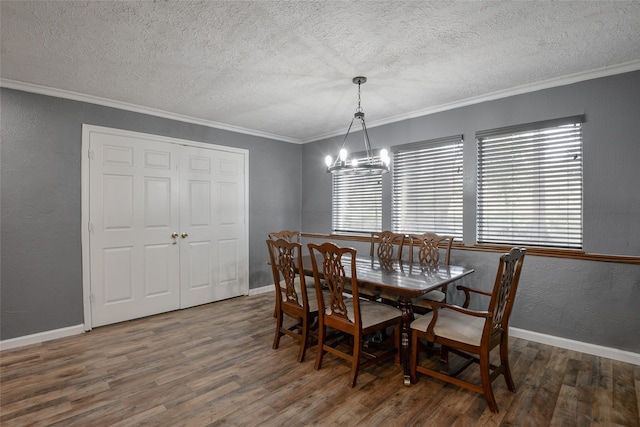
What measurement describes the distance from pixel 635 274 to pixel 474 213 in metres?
1.38

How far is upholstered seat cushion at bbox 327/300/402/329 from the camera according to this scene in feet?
7.94

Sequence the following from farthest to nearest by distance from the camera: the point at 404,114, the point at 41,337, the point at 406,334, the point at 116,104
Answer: the point at 404,114
the point at 116,104
the point at 41,337
the point at 406,334

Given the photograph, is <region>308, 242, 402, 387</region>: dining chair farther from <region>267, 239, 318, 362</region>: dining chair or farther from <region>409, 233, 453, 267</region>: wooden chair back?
<region>409, 233, 453, 267</region>: wooden chair back

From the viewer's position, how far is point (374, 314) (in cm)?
250

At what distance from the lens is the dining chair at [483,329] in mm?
2018

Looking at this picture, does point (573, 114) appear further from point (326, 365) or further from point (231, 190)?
point (231, 190)

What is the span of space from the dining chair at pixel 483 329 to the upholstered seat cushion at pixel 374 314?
228 mm

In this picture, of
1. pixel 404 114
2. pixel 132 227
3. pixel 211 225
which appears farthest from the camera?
pixel 211 225

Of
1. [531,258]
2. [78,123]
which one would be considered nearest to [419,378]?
[531,258]

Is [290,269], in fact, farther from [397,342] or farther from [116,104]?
[116,104]

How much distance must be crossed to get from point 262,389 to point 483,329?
63.4 inches

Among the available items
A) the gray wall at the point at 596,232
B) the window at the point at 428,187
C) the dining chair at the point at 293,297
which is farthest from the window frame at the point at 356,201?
the dining chair at the point at 293,297

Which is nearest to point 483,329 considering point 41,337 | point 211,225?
point 211,225

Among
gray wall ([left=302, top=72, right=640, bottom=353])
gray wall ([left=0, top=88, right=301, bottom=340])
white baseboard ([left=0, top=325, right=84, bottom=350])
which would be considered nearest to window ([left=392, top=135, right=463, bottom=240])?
gray wall ([left=302, top=72, right=640, bottom=353])
